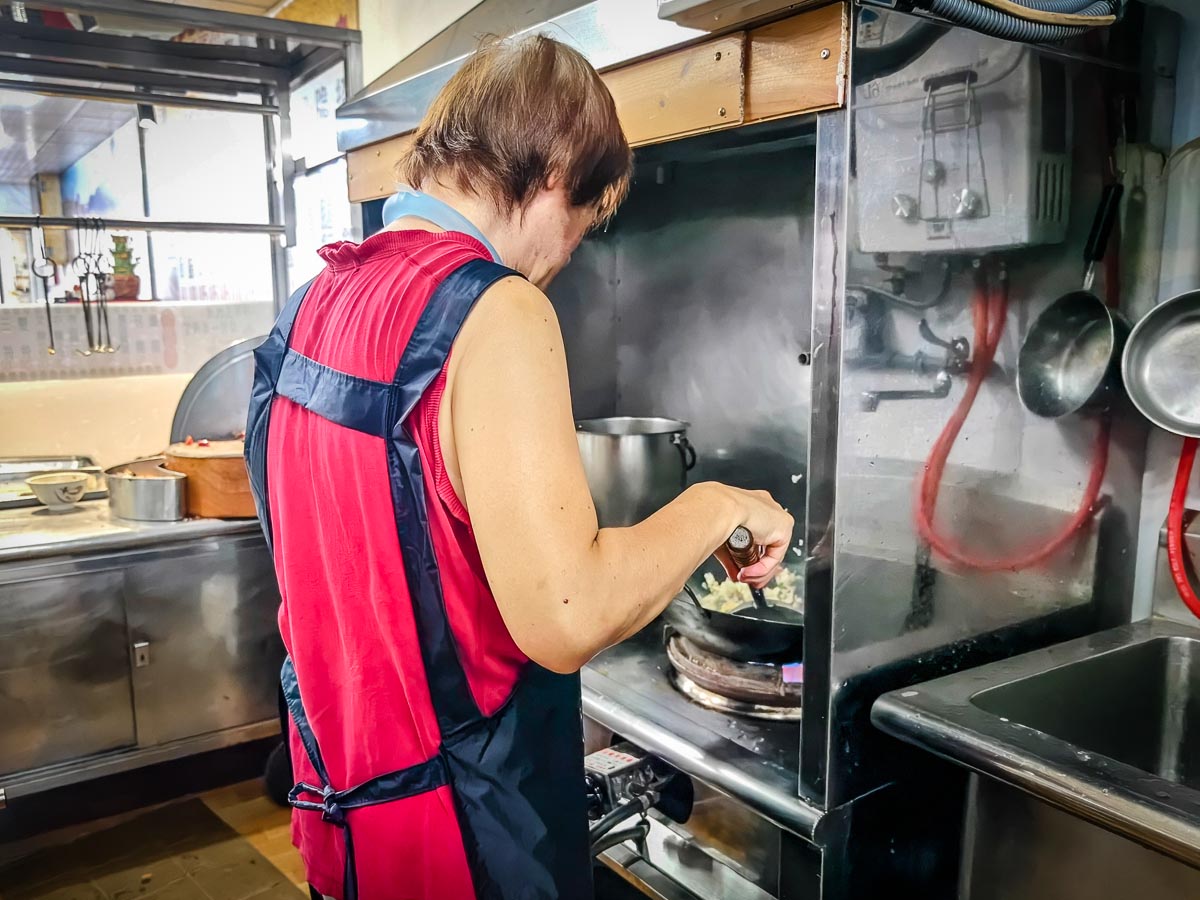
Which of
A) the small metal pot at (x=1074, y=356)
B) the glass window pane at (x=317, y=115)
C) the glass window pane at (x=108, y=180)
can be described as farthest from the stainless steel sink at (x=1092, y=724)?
the glass window pane at (x=108, y=180)

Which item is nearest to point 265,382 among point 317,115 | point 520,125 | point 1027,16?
point 520,125

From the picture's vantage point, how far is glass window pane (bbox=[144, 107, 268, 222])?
9.97 feet

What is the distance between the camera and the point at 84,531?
2457mm

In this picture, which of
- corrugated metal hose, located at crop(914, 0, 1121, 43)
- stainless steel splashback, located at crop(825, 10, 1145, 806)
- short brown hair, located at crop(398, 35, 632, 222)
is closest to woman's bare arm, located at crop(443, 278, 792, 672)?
short brown hair, located at crop(398, 35, 632, 222)

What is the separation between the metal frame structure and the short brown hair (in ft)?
6.03

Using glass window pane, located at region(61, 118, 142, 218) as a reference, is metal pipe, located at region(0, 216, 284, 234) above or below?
below

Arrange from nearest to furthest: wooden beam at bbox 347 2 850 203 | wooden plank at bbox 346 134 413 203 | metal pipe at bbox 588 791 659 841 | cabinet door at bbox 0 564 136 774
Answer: wooden beam at bbox 347 2 850 203, metal pipe at bbox 588 791 659 841, wooden plank at bbox 346 134 413 203, cabinet door at bbox 0 564 136 774

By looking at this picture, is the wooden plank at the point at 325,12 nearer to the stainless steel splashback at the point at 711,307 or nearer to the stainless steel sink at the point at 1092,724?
the stainless steel splashback at the point at 711,307

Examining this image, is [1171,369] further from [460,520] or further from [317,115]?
[317,115]

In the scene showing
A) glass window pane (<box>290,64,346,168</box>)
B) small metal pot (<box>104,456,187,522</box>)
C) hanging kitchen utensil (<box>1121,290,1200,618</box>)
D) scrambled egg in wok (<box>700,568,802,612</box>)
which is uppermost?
glass window pane (<box>290,64,346,168</box>)

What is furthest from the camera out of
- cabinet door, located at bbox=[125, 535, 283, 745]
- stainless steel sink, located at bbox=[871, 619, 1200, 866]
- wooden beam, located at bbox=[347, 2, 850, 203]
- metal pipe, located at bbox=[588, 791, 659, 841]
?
cabinet door, located at bbox=[125, 535, 283, 745]

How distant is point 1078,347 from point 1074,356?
0.05ft

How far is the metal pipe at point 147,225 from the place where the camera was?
2764 mm

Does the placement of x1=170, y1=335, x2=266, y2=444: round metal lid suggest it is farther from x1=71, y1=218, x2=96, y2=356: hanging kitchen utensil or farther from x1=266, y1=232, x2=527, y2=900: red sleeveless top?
x1=266, y1=232, x2=527, y2=900: red sleeveless top
